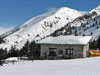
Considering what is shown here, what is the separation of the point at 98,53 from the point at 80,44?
5081 mm

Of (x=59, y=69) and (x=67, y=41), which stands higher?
(x=67, y=41)

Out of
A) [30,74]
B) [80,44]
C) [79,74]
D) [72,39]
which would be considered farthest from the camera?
[72,39]

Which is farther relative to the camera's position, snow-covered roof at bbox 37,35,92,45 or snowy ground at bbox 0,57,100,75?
snow-covered roof at bbox 37,35,92,45

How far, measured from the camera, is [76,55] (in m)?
35.3

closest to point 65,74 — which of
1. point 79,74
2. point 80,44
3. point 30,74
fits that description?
point 79,74

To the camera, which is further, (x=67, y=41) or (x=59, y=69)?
(x=67, y=41)

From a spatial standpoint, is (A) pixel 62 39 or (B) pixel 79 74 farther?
(A) pixel 62 39

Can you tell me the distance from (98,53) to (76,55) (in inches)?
193

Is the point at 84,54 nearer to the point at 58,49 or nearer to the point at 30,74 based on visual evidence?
the point at 58,49

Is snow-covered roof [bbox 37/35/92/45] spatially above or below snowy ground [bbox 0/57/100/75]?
above

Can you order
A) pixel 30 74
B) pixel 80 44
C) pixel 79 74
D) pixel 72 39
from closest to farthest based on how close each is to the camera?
pixel 79 74, pixel 30 74, pixel 80 44, pixel 72 39

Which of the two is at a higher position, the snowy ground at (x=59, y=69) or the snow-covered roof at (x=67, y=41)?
the snow-covered roof at (x=67, y=41)

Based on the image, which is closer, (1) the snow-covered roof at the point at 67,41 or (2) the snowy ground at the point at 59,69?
(2) the snowy ground at the point at 59,69

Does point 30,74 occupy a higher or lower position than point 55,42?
lower
